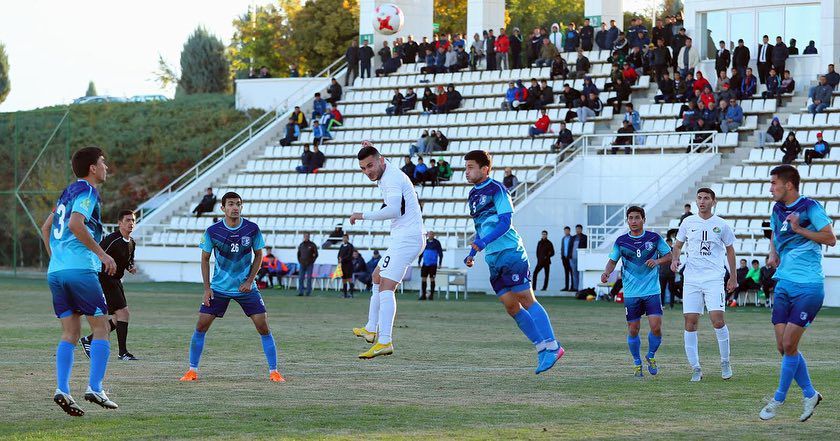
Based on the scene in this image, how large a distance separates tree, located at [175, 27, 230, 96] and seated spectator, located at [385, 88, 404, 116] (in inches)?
930

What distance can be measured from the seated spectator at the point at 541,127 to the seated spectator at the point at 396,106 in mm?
5939

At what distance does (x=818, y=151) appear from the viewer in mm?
35531

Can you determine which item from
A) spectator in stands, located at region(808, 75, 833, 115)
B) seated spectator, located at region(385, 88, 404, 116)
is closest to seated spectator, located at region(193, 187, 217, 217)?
seated spectator, located at region(385, 88, 404, 116)

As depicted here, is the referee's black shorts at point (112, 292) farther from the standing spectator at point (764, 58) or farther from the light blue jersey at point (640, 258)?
the standing spectator at point (764, 58)

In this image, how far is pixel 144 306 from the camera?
2769 centimetres

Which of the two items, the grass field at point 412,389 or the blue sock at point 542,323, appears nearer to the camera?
the grass field at point 412,389

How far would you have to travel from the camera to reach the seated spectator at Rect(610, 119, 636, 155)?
39312 millimetres

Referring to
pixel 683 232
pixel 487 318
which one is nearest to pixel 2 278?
pixel 487 318

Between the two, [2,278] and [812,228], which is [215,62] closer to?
[2,278]

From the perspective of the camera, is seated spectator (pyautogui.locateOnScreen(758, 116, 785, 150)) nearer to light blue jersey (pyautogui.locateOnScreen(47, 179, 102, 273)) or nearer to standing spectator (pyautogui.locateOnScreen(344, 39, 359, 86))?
standing spectator (pyautogui.locateOnScreen(344, 39, 359, 86))

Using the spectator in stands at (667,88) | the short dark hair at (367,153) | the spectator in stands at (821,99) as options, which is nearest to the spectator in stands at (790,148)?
the spectator in stands at (821,99)

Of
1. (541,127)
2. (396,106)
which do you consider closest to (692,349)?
(541,127)

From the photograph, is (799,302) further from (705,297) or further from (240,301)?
(240,301)

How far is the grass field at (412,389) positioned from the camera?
1001 cm
